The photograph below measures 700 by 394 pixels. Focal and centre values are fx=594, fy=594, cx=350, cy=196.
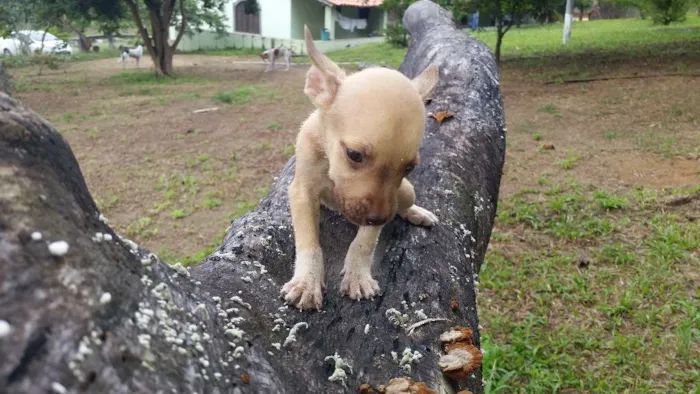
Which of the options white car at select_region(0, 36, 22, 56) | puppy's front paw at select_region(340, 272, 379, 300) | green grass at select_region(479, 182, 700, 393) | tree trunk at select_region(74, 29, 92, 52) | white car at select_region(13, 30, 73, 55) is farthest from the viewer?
tree trunk at select_region(74, 29, 92, 52)

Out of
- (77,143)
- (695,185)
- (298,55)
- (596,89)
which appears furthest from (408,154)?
(298,55)

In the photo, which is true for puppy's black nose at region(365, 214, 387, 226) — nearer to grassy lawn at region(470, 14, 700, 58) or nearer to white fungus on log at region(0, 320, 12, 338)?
white fungus on log at region(0, 320, 12, 338)

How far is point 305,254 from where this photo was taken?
2.14 m

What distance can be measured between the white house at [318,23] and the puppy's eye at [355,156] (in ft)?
91.7

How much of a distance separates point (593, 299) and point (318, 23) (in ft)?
93.2

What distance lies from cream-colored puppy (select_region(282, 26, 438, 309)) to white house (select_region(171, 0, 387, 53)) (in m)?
27.7

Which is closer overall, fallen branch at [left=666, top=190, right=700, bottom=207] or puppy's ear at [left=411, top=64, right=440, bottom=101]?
puppy's ear at [left=411, top=64, right=440, bottom=101]

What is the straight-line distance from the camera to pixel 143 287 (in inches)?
48.1

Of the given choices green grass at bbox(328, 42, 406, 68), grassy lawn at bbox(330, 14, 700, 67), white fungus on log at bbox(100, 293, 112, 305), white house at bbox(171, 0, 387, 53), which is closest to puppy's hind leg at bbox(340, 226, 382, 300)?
white fungus on log at bbox(100, 293, 112, 305)

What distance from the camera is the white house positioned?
30.0 meters

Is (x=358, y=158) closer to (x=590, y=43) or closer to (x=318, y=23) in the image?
(x=590, y=43)

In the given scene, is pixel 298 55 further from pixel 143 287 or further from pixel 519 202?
pixel 143 287

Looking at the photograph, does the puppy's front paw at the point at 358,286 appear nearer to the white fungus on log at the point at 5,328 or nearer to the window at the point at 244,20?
the white fungus on log at the point at 5,328

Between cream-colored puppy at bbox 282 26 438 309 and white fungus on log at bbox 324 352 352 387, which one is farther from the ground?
cream-colored puppy at bbox 282 26 438 309
